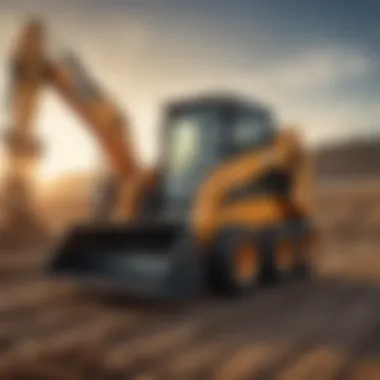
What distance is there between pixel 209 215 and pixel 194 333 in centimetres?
76

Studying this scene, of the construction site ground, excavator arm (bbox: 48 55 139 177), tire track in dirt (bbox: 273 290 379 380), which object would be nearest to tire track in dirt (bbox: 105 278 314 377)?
the construction site ground

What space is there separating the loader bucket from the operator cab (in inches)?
12.1

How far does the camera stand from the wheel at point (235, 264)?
2861 millimetres

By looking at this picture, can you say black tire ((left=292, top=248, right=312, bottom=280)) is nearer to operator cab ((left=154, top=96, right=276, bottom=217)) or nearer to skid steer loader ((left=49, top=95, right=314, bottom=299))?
skid steer loader ((left=49, top=95, right=314, bottom=299))

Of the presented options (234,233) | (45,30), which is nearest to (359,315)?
(234,233)

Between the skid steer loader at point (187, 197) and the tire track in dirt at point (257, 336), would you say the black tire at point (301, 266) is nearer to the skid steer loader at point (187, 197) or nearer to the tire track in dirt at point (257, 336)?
the skid steer loader at point (187, 197)

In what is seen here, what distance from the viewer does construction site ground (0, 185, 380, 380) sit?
178 centimetres

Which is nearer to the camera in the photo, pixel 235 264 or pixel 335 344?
pixel 335 344

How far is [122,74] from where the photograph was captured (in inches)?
115

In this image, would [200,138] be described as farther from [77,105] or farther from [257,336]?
[257,336]

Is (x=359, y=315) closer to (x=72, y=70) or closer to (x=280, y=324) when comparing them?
(x=280, y=324)

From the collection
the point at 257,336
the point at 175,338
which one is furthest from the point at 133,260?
the point at 257,336

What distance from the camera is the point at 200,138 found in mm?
3184

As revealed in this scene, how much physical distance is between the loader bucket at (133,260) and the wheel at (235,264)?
0.21m
